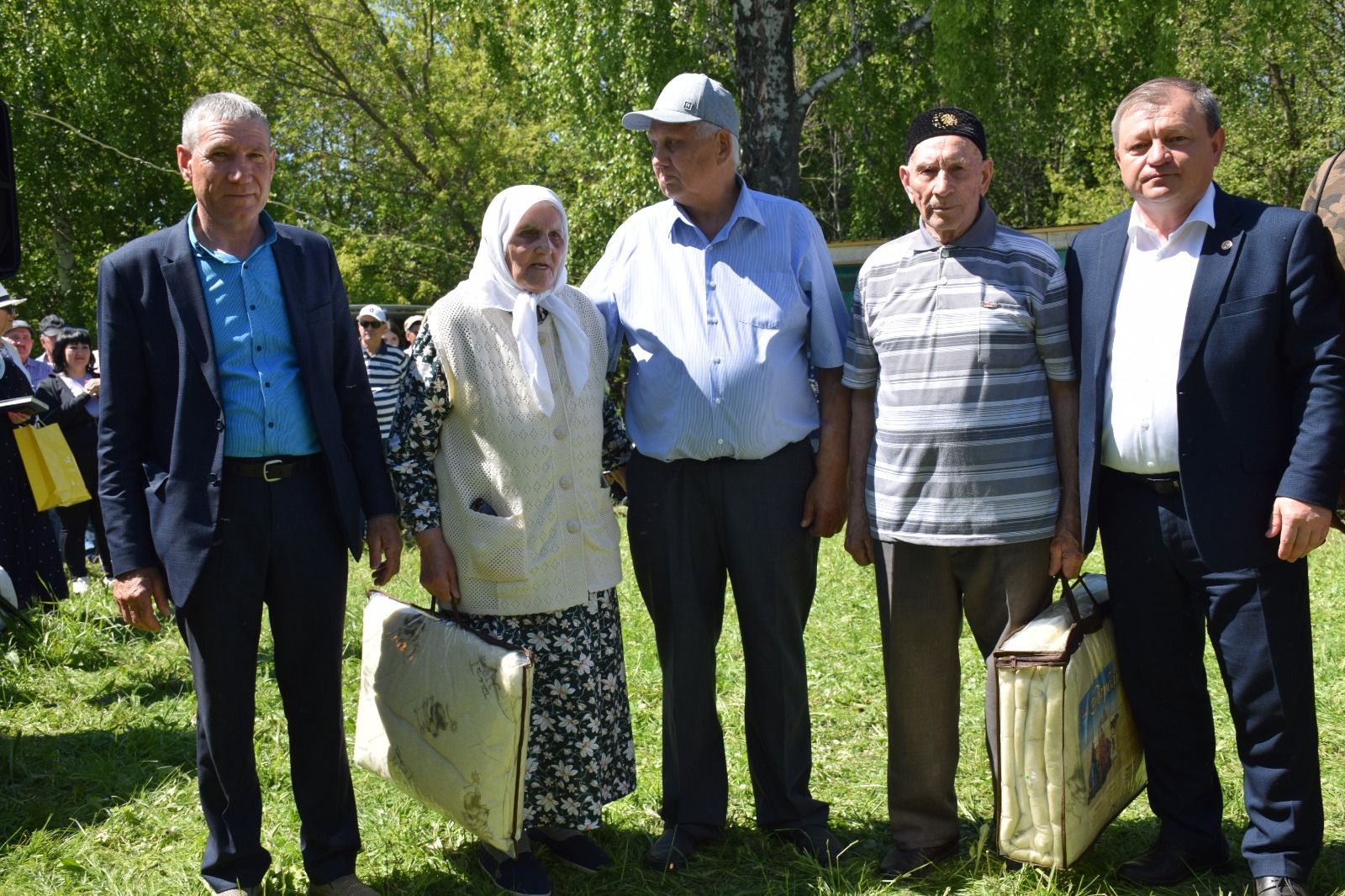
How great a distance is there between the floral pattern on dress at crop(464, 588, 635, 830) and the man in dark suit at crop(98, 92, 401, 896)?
0.51 m

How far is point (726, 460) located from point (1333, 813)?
6.95 ft

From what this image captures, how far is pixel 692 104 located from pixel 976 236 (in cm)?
89

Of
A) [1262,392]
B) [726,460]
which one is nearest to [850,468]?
[726,460]

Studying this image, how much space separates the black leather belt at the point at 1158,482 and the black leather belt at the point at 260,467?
2224 mm

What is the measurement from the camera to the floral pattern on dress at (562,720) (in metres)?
3.50

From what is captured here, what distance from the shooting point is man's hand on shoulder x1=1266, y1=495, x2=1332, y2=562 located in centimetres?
296

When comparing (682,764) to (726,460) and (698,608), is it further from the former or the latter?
(726,460)

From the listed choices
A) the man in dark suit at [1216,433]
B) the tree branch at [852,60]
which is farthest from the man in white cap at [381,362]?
the man in dark suit at [1216,433]

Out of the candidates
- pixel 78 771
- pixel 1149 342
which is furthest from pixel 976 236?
pixel 78 771

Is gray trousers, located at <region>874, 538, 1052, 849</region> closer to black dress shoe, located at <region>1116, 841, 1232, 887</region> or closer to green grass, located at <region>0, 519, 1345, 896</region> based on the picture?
green grass, located at <region>0, 519, 1345, 896</region>

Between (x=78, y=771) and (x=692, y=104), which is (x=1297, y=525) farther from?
(x=78, y=771)

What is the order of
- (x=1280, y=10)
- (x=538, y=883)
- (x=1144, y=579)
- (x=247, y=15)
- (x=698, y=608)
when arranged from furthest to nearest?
(x=247, y=15) < (x=1280, y=10) < (x=698, y=608) < (x=538, y=883) < (x=1144, y=579)

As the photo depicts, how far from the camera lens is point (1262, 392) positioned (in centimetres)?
305

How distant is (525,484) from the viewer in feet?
11.3
